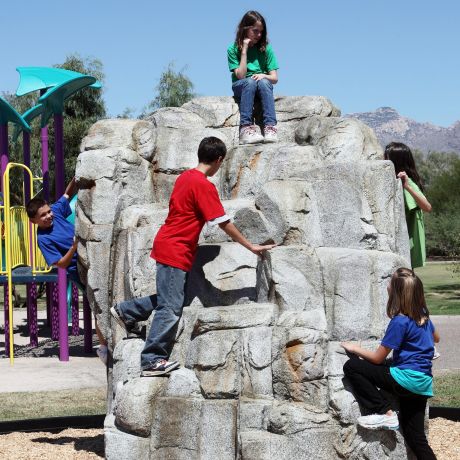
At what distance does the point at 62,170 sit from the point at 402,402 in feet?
27.6

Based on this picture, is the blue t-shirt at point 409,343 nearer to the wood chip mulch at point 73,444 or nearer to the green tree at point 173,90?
the wood chip mulch at point 73,444

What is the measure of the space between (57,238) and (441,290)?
18027 millimetres

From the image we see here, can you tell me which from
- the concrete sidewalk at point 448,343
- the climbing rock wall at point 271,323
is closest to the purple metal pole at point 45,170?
the concrete sidewalk at point 448,343

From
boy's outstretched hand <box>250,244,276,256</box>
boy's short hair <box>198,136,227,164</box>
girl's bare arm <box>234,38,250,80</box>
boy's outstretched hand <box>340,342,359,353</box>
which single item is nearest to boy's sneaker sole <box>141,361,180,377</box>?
boy's outstretched hand <box>250,244,276,256</box>

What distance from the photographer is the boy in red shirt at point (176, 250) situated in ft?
18.7

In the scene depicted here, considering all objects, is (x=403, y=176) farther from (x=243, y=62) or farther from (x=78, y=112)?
(x=78, y=112)

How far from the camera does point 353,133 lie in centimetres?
750

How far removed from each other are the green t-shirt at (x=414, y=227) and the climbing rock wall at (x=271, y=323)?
0.31m

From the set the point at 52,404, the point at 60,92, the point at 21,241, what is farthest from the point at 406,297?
the point at 21,241

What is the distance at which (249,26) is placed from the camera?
7516 mm

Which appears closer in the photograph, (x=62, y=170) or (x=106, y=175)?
(x=106, y=175)

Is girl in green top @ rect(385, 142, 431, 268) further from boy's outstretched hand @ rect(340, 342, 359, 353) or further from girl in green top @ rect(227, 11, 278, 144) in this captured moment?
boy's outstretched hand @ rect(340, 342, 359, 353)

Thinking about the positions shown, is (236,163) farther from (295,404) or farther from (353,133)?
(295,404)

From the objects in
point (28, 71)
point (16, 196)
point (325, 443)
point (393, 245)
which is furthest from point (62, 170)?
point (16, 196)
